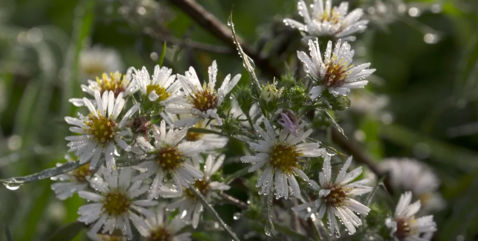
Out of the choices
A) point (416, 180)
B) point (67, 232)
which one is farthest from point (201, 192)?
point (416, 180)

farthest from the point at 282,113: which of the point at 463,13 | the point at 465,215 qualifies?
the point at 463,13

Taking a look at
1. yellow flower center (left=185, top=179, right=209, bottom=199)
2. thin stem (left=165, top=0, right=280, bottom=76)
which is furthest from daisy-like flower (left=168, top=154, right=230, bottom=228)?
thin stem (left=165, top=0, right=280, bottom=76)

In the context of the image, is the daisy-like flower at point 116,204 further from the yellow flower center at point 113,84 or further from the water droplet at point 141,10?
the water droplet at point 141,10

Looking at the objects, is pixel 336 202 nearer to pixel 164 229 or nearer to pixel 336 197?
pixel 336 197

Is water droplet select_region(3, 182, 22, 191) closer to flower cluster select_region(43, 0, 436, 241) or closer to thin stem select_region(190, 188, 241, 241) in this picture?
flower cluster select_region(43, 0, 436, 241)

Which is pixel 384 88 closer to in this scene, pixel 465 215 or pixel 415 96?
pixel 415 96

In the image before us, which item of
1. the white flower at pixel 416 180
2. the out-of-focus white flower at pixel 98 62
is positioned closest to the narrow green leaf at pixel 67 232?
the white flower at pixel 416 180
